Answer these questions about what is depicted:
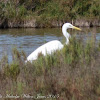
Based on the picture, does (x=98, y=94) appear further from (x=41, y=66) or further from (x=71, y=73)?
(x=41, y=66)

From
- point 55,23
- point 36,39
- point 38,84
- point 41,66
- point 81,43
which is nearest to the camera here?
point 38,84

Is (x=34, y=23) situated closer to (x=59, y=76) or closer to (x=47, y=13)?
(x=47, y=13)

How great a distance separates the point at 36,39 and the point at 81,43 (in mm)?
10934

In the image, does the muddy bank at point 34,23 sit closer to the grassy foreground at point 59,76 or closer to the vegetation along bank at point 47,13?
the vegetation along bank at point 47,13

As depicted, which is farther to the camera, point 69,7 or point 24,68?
point 69,7

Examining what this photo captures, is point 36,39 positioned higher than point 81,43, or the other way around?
point 81,43

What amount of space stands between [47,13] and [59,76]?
19.9m

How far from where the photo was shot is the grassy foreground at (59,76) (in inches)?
215

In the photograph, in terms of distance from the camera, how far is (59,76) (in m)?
5.75

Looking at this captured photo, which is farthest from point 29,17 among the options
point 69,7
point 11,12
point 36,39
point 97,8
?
point 36,39

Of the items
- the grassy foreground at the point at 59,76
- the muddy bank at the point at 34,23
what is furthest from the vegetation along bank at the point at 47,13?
the grassy foreground at the point at 59,76

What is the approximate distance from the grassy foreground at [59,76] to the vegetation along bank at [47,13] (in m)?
16.5

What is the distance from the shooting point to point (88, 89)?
5.40 metres

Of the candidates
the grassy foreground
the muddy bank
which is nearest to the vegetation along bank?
the muddy bank
